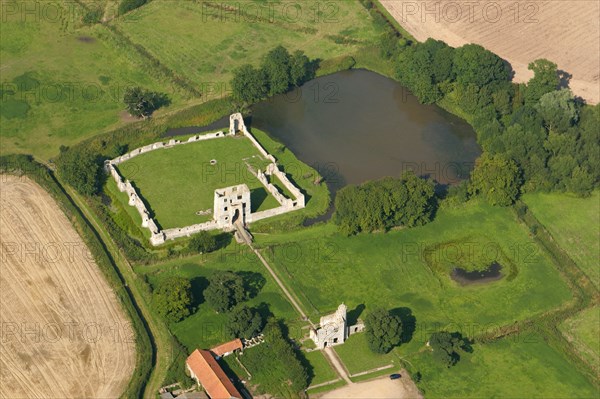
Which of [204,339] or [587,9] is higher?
[587,9]

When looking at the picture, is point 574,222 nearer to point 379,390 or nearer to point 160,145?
point 379,390

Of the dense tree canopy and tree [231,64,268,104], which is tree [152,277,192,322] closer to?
the dense tree canopy

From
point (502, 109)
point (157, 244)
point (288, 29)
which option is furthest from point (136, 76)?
point (502, 109)

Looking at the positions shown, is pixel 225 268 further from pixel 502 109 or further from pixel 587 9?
pixel 587 9

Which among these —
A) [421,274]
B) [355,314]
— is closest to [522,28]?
[421,274]

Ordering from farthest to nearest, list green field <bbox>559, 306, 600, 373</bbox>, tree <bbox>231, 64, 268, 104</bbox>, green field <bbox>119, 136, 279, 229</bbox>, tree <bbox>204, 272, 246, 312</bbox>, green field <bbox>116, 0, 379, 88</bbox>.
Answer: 1. green field <bbox>116, 0, 379, 88</bbox>
2. tree <bbox>231, 64, 268, 104</bbox>
3. green field <bbox>119, 136, 279, 229</bbox>
4. green field <bbox>559, 306, 600, 373</bbox>
5. tree <bbox>204, 272, 246, 312</bbox>

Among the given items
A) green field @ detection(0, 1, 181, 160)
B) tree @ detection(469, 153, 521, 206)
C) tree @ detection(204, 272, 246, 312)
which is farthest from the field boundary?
tree @ detection(469, 153, 521, 206)

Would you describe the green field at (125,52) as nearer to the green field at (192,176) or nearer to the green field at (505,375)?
the green field at (192,176)
